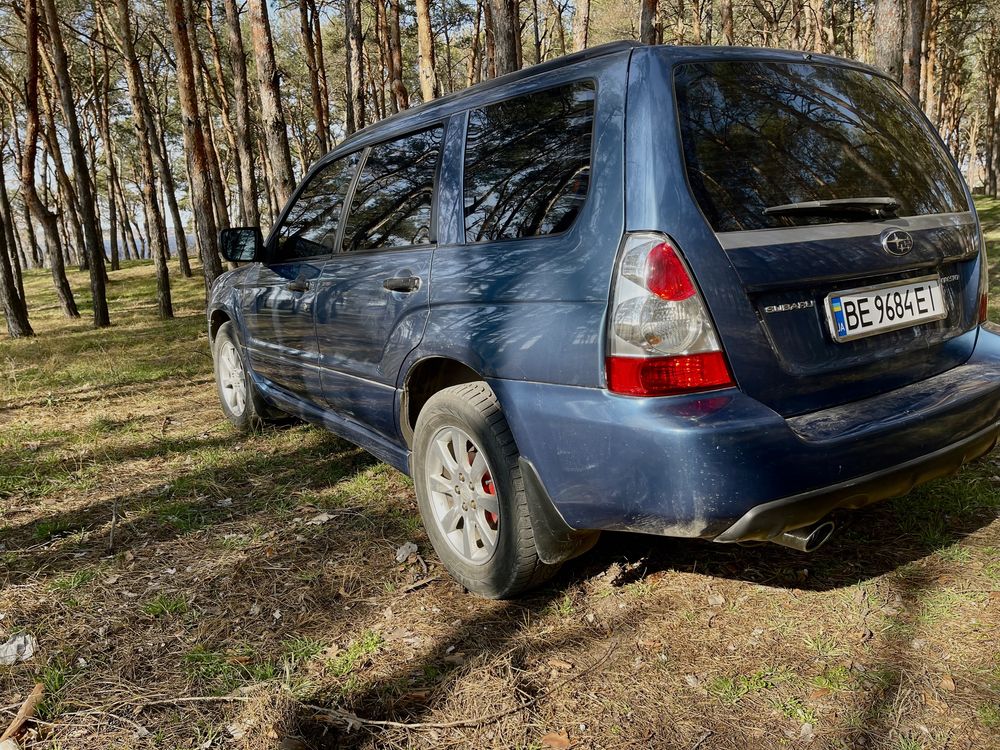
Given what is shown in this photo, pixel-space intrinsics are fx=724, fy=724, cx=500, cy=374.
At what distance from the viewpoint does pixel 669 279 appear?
2.00 metres

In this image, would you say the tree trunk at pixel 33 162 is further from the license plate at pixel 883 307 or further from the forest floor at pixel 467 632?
the license plate at pixel 883 307

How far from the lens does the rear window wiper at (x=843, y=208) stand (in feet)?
7.03

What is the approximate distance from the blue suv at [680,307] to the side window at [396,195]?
1.2 inches

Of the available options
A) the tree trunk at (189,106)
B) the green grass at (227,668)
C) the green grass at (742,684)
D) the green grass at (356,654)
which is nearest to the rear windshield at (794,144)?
the green grass at (742,684)

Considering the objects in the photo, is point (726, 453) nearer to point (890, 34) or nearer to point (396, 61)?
point (890, 34)

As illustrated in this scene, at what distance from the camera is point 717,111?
2.17m

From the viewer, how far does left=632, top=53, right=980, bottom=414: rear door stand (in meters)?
2.04

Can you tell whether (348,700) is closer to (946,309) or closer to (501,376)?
(501,376)

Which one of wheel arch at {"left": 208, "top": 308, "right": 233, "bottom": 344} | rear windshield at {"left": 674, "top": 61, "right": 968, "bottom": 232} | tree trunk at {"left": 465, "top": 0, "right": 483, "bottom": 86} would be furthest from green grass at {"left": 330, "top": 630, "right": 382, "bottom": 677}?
tree trunk at {"left": 465, "top": 0, "right": 483, "bottom": 86}

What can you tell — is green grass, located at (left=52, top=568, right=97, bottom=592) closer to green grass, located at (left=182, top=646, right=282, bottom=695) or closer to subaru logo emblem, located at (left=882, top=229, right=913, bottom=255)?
green grass, located at (left=182, top=646, right=282, bottom=695)

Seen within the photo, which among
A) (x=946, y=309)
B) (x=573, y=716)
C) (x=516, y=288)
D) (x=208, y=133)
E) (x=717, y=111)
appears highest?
(x=208, y=133)

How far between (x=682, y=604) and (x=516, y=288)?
1288mm

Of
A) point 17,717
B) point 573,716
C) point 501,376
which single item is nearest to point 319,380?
point 501,376

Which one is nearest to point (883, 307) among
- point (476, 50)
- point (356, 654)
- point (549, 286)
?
point (549, 286)
